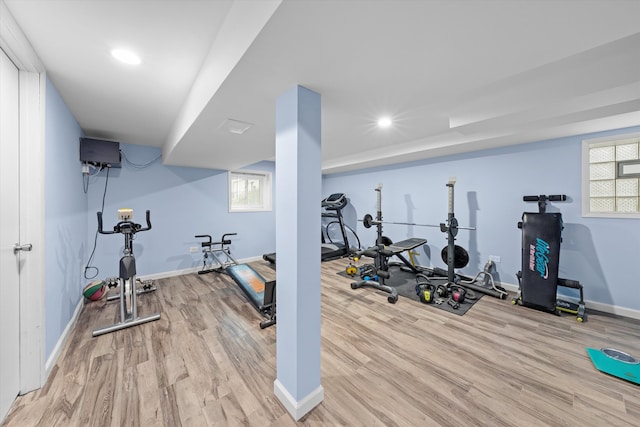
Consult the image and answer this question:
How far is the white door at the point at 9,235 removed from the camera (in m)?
1.34

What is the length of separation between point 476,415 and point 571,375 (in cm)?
100

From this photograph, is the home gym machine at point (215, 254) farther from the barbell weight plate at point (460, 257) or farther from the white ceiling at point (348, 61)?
the barbell weight plate at point (460, 257)

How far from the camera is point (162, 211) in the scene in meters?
3.97

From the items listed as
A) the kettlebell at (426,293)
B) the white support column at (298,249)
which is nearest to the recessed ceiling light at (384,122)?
the white support column at (298,249)

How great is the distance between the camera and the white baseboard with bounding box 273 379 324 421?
1.35 meters

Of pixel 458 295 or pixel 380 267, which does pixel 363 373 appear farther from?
pixel 380 267

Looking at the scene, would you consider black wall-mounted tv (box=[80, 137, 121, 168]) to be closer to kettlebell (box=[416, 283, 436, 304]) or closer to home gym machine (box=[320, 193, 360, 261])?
home gym machine (box=[320, 193, 360, 261])

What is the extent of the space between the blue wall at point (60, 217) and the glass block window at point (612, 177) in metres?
5.59

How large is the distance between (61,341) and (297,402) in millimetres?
2328

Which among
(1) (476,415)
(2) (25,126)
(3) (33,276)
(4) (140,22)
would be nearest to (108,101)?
(2) (25,126)

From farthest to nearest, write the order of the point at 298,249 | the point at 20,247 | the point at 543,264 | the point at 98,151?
the point at 98,151 → the point at 543,264 → the point at 20,247 → the point at 298,249

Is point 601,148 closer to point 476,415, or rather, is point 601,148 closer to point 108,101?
point 476,415

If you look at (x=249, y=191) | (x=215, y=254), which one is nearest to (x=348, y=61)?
(x=215, y=254)

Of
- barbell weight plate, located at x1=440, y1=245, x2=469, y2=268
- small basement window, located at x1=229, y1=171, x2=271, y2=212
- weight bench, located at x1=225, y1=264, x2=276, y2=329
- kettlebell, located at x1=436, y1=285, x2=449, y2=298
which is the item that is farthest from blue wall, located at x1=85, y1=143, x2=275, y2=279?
barbell weight plate, located at x1=440, y1=245, x2=469, y2=268
